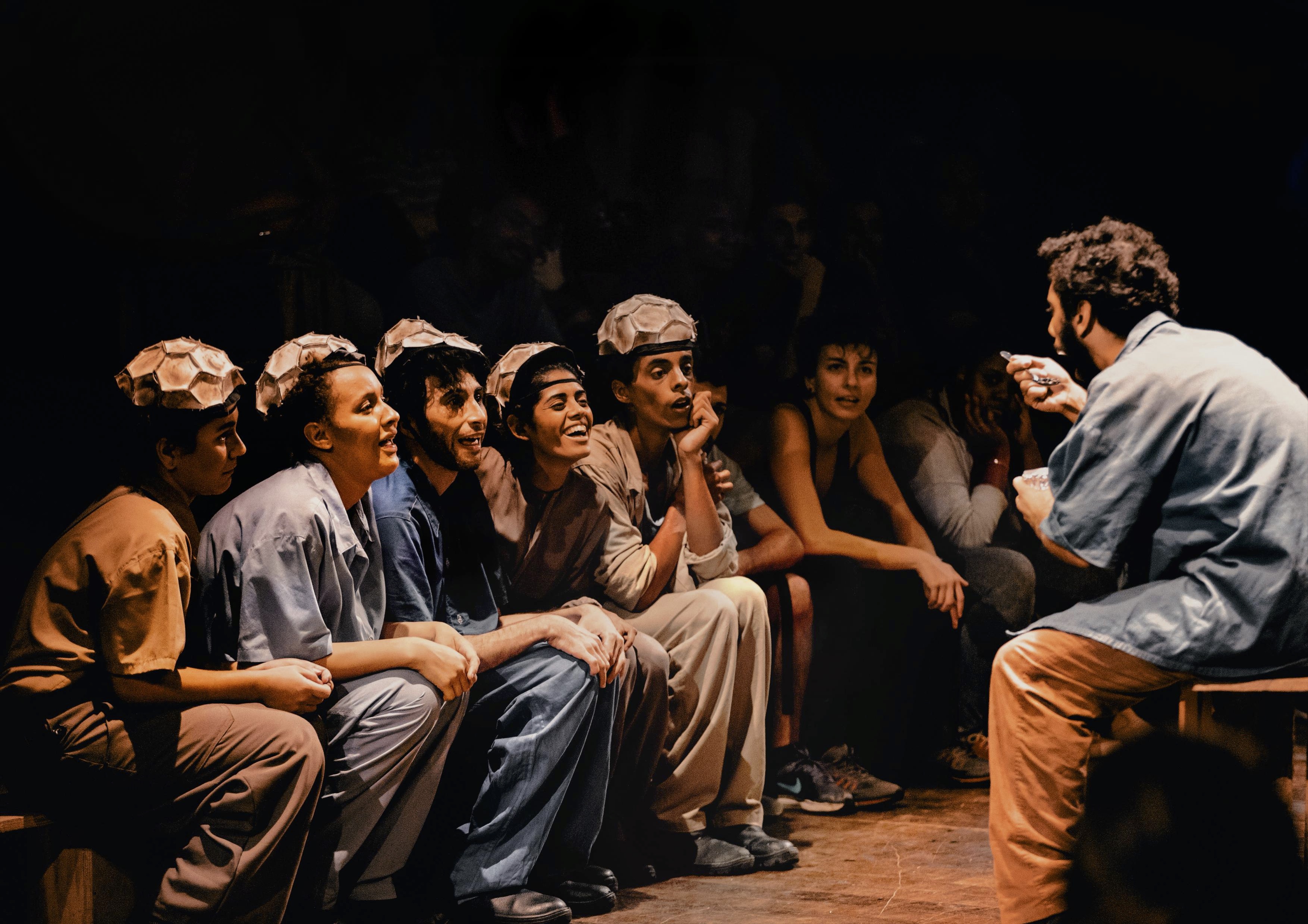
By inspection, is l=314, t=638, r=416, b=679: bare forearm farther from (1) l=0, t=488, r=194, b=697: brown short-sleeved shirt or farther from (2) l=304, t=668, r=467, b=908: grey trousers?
(1) l=0, t=488, r=194, b=697: brown short-sleeved shirt

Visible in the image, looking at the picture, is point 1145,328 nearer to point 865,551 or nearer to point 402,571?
point 865,551

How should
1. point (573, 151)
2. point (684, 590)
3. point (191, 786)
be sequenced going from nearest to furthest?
1. point (191, 786)
2. point (684, 590)
3. point (573, 151)

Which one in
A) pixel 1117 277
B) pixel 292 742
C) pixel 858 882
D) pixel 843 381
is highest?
pixel 1117 277

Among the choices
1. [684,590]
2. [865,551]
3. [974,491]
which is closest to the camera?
[684,590]

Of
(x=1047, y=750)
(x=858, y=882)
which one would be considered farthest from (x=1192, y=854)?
(x=858, y=882)

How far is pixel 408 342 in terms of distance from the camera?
372 centimetres

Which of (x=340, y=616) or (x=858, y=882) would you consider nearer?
(x=340, y=616)

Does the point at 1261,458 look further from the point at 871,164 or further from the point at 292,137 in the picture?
the point at 292,137

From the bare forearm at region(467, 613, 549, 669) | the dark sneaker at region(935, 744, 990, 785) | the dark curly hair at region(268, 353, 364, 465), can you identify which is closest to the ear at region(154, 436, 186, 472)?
the dark curly hair at region(268, 353, 364, 465)

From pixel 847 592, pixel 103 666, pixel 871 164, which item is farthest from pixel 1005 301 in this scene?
pixel 103 666

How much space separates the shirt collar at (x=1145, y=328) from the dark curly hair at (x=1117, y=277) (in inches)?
1.1

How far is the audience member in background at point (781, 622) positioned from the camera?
4.69m

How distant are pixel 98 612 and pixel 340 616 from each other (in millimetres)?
657

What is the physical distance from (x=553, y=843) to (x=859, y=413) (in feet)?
7.38
